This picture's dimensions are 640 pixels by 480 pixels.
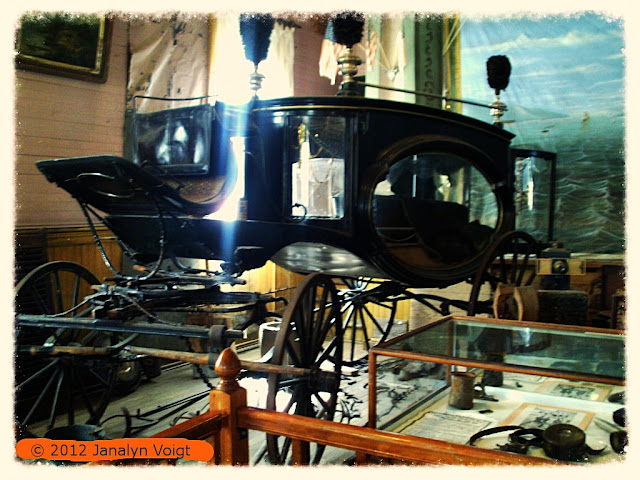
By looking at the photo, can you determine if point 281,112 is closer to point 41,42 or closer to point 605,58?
point 41,42

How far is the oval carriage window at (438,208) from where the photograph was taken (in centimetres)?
377

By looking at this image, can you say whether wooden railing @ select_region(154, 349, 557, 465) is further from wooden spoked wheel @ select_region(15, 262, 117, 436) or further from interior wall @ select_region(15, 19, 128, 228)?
interior wall @ select_region(15, 19, 128, 228)

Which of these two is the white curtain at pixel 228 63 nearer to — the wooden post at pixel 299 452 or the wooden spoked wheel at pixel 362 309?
the wooden spoked wheel at pixel 362 309

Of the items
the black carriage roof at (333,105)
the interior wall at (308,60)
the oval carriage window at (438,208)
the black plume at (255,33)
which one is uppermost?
the interior wall at (308,60)

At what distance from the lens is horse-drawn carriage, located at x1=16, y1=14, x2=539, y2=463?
259 centimetres

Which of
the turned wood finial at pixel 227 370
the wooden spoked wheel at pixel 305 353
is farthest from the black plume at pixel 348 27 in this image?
the turned wood finial at pixel 227 370

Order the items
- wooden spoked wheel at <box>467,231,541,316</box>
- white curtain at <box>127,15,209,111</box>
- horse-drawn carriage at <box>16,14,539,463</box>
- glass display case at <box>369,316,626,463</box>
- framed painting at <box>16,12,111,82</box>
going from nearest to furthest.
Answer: glass display case at <box>369,316,626,463</box> → horse-drawn carriage at <box>16,14,539,463</box> → wooden spoked wheel at <box>467,231,541,316</box> → framed painting at <box>16,12,111,82</box> → white curtain at <box>127,15,209,111</box>

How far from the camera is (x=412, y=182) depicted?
154 inches

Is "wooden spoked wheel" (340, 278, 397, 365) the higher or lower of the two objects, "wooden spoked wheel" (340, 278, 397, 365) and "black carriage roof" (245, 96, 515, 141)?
the lower

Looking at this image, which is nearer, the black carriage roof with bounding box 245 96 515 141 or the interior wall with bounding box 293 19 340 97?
the black carriage roof with bounding box 245 96 515 141

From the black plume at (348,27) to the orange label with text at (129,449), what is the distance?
2374 millimetres

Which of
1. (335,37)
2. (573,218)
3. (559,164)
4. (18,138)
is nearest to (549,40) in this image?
(559,164)

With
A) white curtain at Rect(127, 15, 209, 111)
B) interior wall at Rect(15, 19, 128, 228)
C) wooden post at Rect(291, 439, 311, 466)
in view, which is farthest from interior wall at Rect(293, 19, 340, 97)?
wooden post at Rect(291, 439, 311, 466)

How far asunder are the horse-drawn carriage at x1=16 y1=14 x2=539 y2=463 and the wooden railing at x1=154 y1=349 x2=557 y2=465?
71 cm
